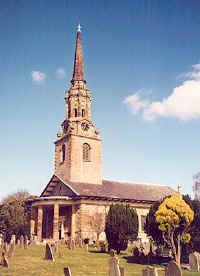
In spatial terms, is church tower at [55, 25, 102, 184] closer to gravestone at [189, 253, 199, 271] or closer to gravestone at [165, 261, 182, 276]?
→ gravestone at [189, 253, 199, 271]

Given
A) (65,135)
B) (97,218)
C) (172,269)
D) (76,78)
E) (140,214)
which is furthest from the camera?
(76,78)

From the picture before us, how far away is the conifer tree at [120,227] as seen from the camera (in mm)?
31067

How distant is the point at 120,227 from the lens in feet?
103

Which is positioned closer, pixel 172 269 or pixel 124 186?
pixel 172 269

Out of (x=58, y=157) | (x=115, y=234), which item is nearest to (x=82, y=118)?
(x=58, y=157)

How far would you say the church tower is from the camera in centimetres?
4788

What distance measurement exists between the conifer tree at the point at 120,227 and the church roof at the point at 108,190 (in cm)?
950

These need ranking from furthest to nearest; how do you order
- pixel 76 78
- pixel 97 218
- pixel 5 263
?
pixel 76 78, pixel 97 218, pixel 5 263

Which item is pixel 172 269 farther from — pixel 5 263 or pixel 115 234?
pixel 115 234

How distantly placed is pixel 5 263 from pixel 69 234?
24301 millimetres

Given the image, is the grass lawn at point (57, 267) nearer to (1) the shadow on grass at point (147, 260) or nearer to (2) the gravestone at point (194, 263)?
(2) the gravestone at point (194, 263)

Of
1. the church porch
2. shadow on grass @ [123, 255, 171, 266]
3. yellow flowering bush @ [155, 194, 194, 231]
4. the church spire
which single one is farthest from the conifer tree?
the church spire

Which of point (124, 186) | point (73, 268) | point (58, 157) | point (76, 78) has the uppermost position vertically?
point (76, 78)

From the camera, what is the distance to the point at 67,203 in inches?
1658
